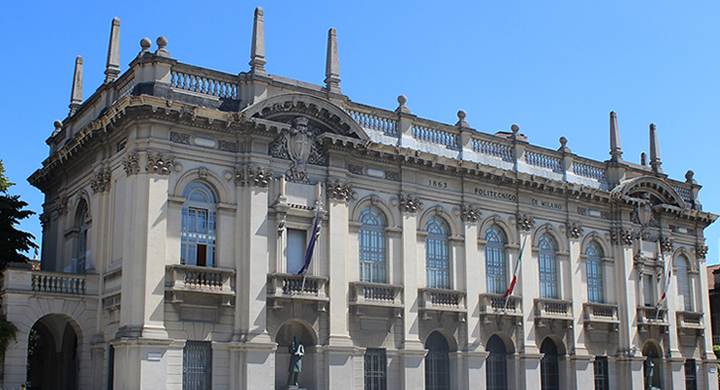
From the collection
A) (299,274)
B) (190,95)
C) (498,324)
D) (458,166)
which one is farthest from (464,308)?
(190,95)

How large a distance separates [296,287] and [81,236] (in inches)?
325

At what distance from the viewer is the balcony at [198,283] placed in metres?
24.6

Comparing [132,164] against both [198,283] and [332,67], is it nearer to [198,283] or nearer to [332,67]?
[198,283]

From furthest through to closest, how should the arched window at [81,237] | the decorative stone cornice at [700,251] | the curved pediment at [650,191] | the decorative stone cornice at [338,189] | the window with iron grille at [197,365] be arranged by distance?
the decorative stone cornice at [700,251] < the curved pediment at [650,191] < the arched window at [81,237] < the decorative stone cornice at [338,189] < the window with iron grille at [197,365]

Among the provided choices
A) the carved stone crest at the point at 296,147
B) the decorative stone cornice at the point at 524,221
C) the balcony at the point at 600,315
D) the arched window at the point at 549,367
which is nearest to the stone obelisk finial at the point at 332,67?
the carved stone crest at the point at 296,147

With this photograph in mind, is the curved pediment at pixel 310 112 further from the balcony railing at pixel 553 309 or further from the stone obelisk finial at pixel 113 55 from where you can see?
the balcony railing at pixel 553 309

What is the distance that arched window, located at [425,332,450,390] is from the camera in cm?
3019

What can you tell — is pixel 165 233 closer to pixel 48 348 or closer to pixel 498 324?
pixel 48 348

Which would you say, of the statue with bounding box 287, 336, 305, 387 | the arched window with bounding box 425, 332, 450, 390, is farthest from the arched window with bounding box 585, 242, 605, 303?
the statue with bounding box 287, 336, 305, 387

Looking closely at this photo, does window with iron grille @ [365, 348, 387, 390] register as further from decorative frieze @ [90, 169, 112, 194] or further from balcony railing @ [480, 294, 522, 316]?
decorative frieze @ [90, 169, 112, 194]

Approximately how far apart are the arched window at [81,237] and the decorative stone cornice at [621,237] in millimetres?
21506

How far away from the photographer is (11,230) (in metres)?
31.7

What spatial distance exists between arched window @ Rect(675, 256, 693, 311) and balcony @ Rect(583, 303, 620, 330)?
18.4ft

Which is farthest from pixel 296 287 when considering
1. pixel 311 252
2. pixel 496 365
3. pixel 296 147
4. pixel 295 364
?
pixel 496 365
